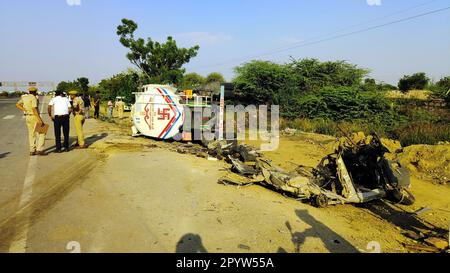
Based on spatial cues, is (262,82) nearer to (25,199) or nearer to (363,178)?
(363,178)

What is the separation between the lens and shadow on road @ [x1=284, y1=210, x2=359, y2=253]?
459 cm

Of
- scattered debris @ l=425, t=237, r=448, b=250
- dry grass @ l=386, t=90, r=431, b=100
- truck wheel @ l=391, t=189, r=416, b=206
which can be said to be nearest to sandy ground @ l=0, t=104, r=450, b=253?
truck wheel @ l=391, t=189, r=416, b=206

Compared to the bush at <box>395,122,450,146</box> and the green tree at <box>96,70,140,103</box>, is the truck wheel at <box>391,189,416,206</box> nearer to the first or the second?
the bush at <box>395,122,450,146</box>

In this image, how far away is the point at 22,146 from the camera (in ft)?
36.4

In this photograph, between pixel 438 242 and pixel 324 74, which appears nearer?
pixel 438 242

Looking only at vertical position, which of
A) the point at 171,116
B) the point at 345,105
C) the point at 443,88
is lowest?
the point at 171,116

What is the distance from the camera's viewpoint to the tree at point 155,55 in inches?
1535

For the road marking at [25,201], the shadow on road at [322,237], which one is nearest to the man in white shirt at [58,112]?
the road marking at [25,201]

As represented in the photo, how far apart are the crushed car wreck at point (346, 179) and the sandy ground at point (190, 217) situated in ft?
0.75

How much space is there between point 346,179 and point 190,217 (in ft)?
11.0

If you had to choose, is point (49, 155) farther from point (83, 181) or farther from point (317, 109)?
point (317, 109)

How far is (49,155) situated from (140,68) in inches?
1285

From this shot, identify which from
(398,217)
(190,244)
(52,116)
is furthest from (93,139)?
(398,217)

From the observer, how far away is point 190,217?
5309 mm
